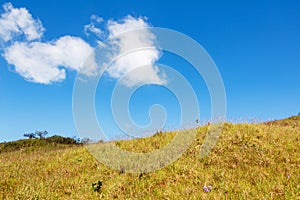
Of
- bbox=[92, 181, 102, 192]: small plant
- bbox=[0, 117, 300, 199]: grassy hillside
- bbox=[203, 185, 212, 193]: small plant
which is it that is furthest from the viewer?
bbox=[92, 181, 102, 192]: small plant

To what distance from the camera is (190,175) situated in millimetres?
10203

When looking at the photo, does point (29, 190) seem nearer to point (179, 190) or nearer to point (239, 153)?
point (179, 190)

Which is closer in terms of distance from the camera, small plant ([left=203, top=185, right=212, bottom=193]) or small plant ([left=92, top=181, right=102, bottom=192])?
small plant ([left=203, top=185, right=212, bottom=193])

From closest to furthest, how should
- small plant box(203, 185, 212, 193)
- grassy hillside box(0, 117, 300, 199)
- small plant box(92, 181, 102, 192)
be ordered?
small plant box(203, 185, 212, 193)
grassy hillside box(0, 117, 300, 199)
small plant box(92, 181, 102, 192)

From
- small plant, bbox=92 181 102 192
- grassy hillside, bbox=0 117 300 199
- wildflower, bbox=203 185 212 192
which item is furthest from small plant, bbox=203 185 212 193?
small plant, bbox=92 181 102 192

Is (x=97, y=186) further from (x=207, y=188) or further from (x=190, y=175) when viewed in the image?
(x=207, y=188)

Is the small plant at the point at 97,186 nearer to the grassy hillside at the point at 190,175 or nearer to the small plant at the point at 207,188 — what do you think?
the grassy hillside at the point at 190,175

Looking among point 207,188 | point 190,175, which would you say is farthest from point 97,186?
point 207,188

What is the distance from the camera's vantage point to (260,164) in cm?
1093

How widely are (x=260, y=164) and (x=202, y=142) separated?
3003mm

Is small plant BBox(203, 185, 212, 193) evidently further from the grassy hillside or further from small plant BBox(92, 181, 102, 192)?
small plant BBox(92, 181, 102, 192)

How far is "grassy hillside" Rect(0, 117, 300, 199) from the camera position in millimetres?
8906

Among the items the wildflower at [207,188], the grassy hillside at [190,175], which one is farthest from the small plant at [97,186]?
the wildflower at [207,188]

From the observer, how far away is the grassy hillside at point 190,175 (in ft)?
29.2
